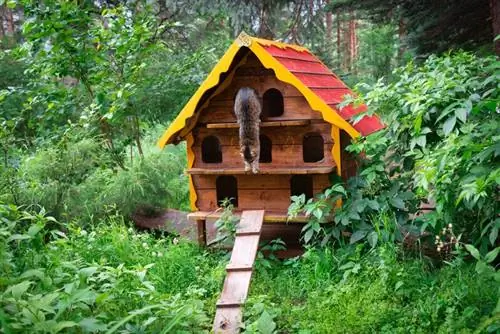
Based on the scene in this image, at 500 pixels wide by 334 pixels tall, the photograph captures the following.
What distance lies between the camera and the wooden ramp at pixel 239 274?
399 cm

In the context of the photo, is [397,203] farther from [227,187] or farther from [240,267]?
[227,187]

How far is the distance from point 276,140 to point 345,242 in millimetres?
1231

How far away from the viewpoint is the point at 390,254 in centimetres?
432

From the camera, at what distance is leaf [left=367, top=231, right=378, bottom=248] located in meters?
4.53

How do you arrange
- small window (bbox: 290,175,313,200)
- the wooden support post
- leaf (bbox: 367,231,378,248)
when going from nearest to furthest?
1. leaf (bbox: 367,231,378,248)
2. the wooden support post
3. small window (bbox: 290,175,313,200)

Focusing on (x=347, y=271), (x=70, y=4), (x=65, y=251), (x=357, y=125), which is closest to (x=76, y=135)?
(x=70, y=4)

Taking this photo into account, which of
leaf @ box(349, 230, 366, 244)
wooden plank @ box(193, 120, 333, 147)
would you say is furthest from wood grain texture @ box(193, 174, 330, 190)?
leaf @ box(349, 230, 366, 244)

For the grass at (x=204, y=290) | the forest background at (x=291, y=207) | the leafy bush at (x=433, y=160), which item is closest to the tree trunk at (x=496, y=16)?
the forest background at (x=291, y=207)

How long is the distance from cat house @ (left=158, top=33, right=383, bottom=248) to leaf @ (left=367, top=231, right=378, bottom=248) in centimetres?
81

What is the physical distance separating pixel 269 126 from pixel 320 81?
753 millimetres

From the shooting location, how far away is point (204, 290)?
4582 mm

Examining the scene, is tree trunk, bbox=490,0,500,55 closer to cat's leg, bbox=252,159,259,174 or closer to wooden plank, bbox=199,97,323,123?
wooden plank, bbox=199,97,323,123

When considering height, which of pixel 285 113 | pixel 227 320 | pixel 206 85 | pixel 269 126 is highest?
pixel 206 85

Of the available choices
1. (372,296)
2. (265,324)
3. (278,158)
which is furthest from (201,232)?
(372,296)
